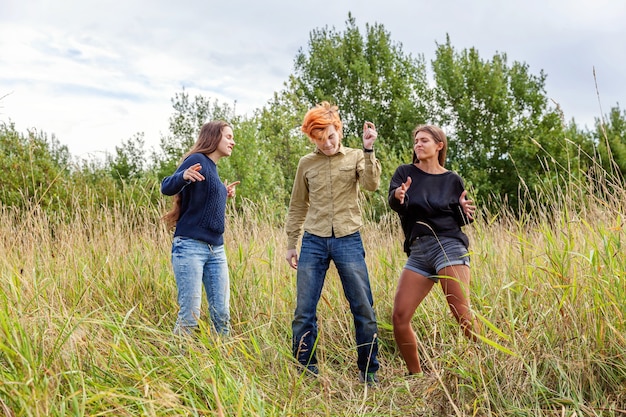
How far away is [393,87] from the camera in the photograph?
25484mm

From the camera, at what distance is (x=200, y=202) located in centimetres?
392

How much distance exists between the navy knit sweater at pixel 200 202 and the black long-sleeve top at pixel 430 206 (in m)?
1.20

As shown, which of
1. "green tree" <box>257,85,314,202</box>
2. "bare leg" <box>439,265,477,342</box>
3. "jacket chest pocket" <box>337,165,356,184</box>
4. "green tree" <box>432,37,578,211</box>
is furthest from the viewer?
"green tree" <box>432,37,578,211</box>

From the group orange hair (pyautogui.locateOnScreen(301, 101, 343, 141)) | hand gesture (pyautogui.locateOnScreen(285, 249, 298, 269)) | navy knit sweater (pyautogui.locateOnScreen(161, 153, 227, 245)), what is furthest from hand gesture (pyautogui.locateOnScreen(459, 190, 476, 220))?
navy knit sweater (pyautogui.locateOnScreen(161, 153, 227, 245))

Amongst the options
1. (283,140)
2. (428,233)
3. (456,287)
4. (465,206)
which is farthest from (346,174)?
(283,140)

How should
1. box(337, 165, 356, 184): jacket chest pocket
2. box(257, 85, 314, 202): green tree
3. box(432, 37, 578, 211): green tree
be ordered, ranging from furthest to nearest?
box(432, 37, 578, 211): green tree → box(257, 85, 314, 202): green tree → box(337, 165, 356, 184): jacket chest pocket

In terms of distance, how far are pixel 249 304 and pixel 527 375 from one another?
2.45 metres

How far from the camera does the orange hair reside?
145 inches

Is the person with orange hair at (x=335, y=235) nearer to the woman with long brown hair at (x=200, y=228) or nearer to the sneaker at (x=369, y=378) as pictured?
the sneaker at (x=369, y=378)

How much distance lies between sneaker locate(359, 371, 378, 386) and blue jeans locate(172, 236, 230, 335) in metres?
0.91

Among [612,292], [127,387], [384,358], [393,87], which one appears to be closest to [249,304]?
[384,358]

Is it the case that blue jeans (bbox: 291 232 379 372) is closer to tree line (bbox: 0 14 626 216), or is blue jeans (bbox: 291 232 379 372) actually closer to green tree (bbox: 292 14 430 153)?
tree line (bbox: 0 14 626 216)

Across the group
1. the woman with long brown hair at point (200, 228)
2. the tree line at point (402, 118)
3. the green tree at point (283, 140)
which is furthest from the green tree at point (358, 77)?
the woman with long brown hair at point (200, 228)

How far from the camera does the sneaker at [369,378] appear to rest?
3685 mm
